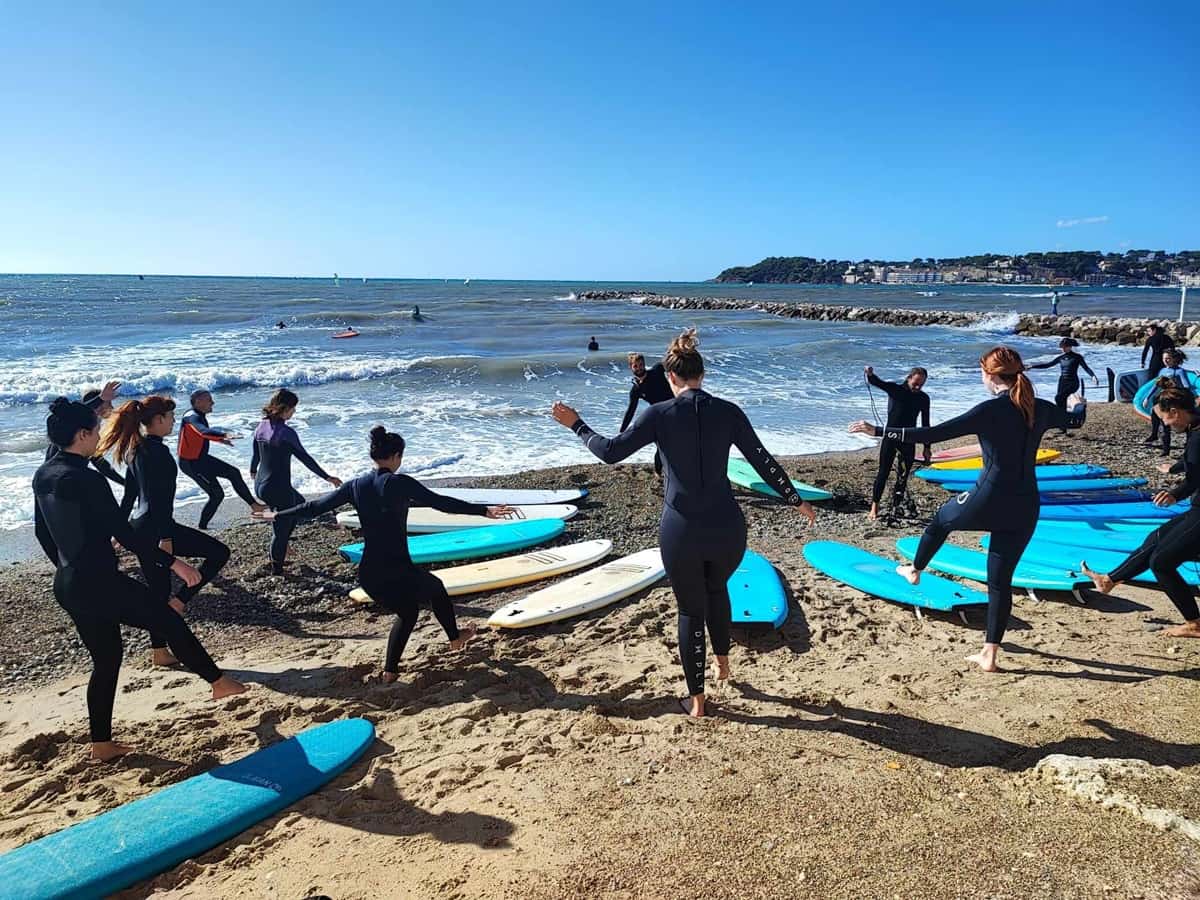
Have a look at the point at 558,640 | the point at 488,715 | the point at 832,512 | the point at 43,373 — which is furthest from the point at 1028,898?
the point at 43,373

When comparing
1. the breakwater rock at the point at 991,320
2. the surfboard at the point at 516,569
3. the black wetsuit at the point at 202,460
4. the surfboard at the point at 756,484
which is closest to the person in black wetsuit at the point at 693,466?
the surfboard at the point at 516,569

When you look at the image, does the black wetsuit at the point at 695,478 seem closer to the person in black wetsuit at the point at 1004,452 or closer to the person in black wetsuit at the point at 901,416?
the person in black wetsuit at the point at 1004,452

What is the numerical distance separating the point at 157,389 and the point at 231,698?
60.1ft

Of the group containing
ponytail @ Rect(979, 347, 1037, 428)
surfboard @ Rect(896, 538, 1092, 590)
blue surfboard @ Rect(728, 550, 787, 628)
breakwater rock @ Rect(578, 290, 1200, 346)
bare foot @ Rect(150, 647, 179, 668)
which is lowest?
bare foot @ Rect(150, 647, 179, 668)

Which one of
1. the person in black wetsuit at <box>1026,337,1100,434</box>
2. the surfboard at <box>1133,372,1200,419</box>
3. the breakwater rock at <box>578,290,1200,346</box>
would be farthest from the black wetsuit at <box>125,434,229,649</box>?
the breakwater rock at <box>578,290,1200,346</box>

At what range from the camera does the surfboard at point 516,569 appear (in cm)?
599

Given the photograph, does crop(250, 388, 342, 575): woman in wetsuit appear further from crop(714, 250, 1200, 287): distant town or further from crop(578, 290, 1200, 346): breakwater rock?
crop(714, 250, 1200, 287): distant town

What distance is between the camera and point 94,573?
3.41 metres

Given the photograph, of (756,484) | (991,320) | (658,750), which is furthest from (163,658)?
(991,320)

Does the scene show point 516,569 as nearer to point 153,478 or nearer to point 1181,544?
point 153,478

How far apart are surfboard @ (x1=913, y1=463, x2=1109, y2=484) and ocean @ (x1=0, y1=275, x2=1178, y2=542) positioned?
2.53 metres

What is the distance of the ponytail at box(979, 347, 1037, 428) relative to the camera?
12.1 feet

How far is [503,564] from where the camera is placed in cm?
645

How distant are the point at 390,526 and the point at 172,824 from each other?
1.67 m
